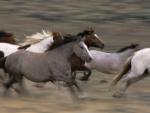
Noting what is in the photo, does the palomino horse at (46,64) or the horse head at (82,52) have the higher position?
the horse head at (82,52)

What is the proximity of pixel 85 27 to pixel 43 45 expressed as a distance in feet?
45.6

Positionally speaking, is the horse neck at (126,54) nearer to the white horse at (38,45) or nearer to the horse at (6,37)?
the white horse at (38,45)

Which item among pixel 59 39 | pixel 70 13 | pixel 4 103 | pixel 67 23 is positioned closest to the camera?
pixel 4 103

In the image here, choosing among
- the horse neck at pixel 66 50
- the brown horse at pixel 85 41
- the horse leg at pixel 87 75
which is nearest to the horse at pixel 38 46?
the horse neck at pixel 66 50

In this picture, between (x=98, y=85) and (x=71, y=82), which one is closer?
(x=71, y=82)

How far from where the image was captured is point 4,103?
31.5ft

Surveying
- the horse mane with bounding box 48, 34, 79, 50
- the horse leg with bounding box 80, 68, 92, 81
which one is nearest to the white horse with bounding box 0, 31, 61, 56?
the horse mane with bounding box 48, 34, 79, 50

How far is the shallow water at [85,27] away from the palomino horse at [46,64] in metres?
0.38

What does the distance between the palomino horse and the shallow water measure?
377 millimetres

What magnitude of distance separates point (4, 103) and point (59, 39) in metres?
1.66

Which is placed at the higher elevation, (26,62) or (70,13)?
(26,62)

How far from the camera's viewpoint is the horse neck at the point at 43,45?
10992mm

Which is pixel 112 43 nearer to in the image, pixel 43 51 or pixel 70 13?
pixel 70 13

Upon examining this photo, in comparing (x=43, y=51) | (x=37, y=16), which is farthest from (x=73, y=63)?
(x=37, y=16)
